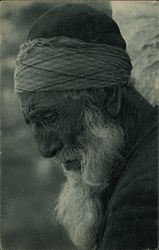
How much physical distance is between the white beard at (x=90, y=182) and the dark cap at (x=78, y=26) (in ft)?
0.93

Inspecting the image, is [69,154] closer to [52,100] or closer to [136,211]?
[52,100]

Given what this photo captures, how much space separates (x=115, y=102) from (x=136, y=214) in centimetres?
50

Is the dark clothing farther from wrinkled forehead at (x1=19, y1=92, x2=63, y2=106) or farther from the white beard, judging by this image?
wrinkled forehead at (x1=19, y1=92, x2=63, y2=106)

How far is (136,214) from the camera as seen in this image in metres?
1.53

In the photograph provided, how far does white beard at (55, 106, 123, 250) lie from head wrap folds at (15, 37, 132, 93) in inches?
5.4

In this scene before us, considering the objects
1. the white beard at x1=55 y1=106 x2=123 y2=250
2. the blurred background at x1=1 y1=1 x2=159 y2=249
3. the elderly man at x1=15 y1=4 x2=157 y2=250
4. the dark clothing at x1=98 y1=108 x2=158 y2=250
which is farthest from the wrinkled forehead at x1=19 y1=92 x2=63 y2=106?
the blurred background at x1=1 y1=1 x2=159 y2=249

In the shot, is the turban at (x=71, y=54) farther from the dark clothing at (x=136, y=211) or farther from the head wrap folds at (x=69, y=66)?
the dark clothing at (x=136, y=211)

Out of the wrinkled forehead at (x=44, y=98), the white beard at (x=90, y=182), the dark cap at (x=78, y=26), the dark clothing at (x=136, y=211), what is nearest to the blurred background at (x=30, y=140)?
the white beard at (x=90, y=182)

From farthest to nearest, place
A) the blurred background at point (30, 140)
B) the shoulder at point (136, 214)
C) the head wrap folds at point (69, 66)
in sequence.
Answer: the blurred background at point (30, 140)
the head wrap folds at point (69, 66)
the shoulder at point (136, 214)

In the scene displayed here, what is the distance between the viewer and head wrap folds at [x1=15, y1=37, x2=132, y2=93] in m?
1.81

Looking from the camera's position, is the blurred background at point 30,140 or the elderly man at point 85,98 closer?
the elderly man at point 85,98

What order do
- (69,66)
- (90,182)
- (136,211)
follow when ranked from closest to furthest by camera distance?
(136,211) < (69,66) < (90,182)

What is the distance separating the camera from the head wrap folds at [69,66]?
5.94 ft

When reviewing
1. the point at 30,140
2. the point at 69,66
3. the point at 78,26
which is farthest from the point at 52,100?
the point at 30,140
